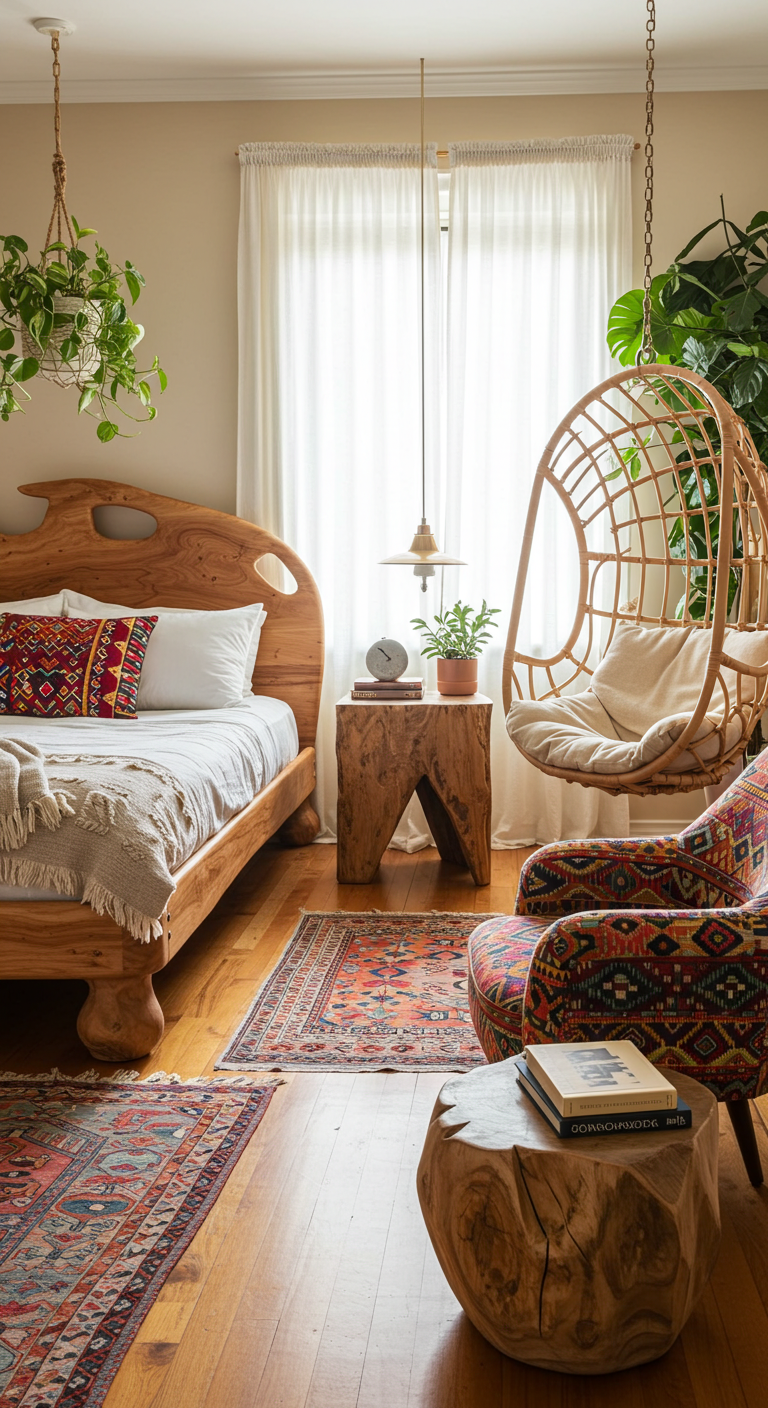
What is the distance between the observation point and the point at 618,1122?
1460 mm


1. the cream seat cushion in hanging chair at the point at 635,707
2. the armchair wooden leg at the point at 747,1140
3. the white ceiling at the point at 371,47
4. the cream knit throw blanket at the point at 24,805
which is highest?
the white ceiling at the point at 371,47

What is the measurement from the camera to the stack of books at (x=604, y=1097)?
4.77 feet

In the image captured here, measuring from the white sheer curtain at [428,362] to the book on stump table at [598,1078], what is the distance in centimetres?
269

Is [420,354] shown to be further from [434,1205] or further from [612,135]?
[434,1205]

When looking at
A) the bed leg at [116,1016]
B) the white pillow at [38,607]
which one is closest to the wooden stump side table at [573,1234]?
the bed leg at [116,1016]

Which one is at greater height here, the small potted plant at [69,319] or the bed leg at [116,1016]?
the small potted plant at [69,319]

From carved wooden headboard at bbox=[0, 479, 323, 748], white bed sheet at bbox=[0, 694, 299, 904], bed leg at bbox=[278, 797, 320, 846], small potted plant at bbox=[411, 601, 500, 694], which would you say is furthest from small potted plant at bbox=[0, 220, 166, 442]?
bed leg at bbox=[278, 797, 320, 846]

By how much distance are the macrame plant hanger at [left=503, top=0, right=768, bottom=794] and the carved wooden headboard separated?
858 mm

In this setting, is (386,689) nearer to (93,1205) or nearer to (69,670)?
(69,670)

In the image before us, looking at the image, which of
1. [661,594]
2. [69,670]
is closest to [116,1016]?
[69,670]

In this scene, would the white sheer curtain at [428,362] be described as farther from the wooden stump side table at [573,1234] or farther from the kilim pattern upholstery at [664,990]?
the wooden stump side table at [573,1234]

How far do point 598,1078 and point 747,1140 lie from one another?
1.95ft

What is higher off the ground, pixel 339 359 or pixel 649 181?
pixel 649 181

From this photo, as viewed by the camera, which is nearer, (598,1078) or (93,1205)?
(598,1078)
